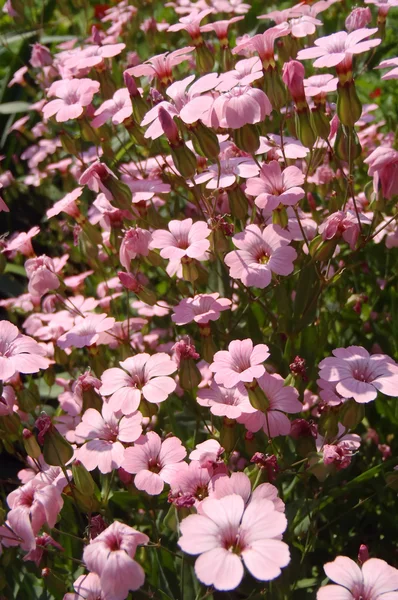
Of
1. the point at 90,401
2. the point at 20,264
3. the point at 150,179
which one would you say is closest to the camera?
the point at 90,401

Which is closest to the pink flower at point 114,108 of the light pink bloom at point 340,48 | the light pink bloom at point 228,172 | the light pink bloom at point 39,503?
the light pink bloom at point 228,172

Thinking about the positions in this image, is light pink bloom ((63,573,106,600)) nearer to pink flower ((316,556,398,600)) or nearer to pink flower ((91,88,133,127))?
pink flower ((316,556,398,600))

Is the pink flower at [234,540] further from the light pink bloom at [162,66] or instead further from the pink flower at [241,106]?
the light pink bloom at [162,66]

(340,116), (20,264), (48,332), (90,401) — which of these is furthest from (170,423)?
(20,264)

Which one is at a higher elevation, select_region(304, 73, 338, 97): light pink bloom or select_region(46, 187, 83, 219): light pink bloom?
select_region(304, 73, 338, 97): light pink bloom

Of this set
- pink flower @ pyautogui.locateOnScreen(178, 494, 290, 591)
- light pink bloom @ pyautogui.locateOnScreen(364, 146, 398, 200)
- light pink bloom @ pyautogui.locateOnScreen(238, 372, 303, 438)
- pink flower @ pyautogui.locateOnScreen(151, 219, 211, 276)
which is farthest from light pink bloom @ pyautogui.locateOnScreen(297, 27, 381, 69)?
pink flower @ pyautogui.locateOnScreen(178, 494, 290, 591)

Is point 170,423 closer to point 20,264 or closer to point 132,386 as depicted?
point 132,386
